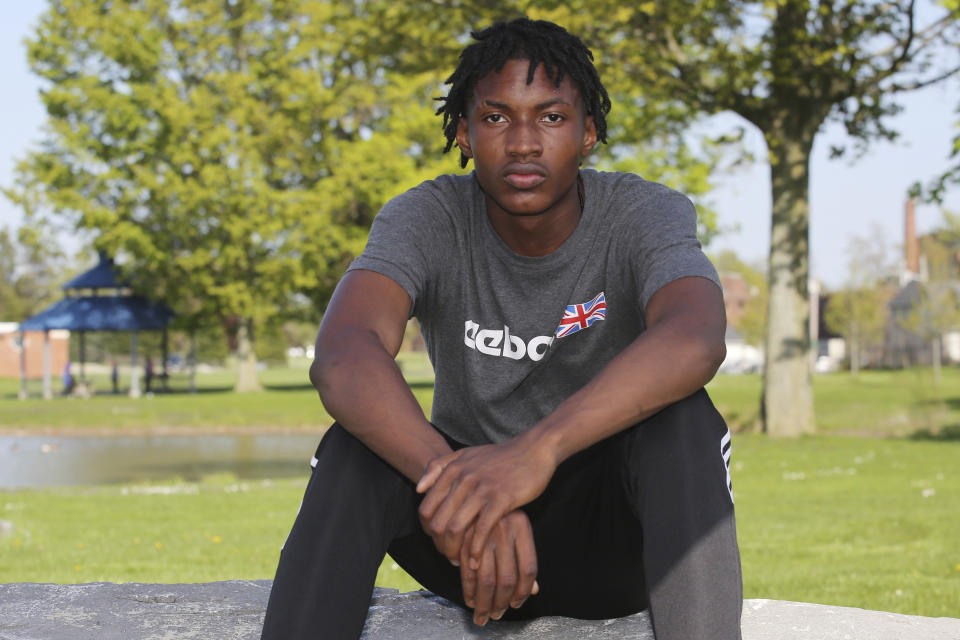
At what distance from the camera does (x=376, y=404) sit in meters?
2.02

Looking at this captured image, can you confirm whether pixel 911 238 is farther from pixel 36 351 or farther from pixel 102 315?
pixel 102 315

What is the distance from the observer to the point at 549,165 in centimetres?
240

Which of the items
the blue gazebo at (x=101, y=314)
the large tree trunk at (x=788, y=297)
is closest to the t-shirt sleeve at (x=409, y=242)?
the large tree trunk at (x=788, y=297)

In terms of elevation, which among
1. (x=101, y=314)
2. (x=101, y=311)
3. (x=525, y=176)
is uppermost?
(x=101, y=311)

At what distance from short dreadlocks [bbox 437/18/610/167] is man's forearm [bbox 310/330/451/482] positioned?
2.54 ft

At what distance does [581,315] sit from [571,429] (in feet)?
1.56

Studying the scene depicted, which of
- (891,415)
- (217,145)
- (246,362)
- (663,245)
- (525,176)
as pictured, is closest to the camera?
(663,245)

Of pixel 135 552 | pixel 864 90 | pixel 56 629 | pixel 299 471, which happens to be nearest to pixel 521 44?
pixel 56 629

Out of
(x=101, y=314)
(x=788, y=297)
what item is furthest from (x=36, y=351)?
(x=788, y=297)

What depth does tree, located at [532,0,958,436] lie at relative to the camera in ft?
46.8

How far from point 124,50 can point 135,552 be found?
27628mm

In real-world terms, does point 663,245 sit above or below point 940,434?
above

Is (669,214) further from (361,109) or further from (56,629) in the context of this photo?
(361,109)

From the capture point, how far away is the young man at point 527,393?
190 centimetres
